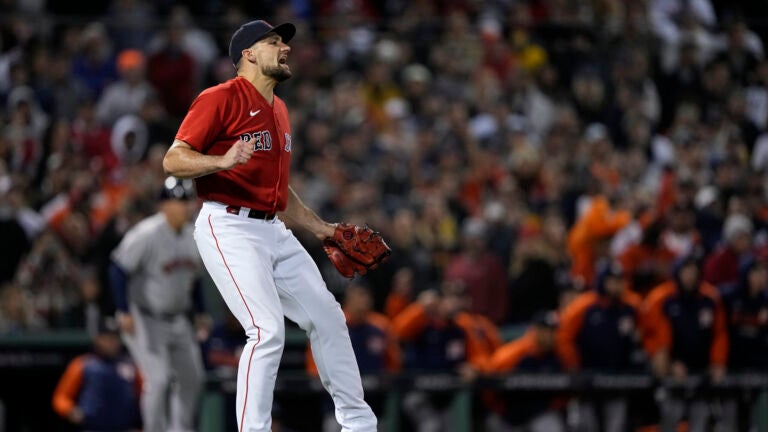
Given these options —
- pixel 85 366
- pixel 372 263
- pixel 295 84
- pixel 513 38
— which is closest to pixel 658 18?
pixel 513 38

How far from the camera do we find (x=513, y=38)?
15.7 metres

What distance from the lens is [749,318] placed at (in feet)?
37.6

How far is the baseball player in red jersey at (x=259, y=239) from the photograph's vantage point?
225 inches

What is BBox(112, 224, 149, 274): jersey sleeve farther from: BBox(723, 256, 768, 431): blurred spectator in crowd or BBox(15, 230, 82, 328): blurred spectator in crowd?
BBox(723, 256, 768, 431): blurred spectator in crowd

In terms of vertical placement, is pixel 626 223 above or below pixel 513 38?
below

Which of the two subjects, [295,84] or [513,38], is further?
[513,38]

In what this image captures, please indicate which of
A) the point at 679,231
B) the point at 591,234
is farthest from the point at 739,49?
the point at 591,234

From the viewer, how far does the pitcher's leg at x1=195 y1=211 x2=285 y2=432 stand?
571cm

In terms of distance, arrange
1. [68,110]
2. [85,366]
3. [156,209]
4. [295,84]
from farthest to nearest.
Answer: [295,84] → [68,110] → [156,209] → [85,366]

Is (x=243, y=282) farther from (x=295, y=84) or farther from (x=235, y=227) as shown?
(x=295, y=84)

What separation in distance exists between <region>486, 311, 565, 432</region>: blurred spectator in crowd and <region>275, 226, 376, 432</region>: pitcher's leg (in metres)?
4.59

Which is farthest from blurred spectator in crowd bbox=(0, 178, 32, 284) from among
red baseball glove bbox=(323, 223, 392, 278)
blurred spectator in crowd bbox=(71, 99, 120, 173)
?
red baseball glove bbox=(323, 223, 392, 278)

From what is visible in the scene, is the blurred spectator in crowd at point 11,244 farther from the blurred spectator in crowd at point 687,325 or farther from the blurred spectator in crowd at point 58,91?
the blurred spectator in crowd at point 687,325

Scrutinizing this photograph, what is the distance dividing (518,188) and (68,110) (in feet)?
15.1
